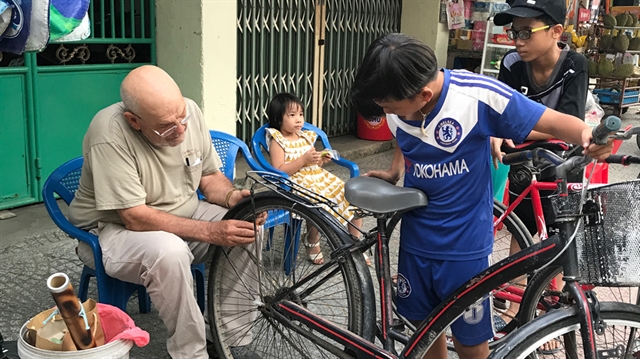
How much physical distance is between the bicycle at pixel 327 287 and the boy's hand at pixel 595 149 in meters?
0.28

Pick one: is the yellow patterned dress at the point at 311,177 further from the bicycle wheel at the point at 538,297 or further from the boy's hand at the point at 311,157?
the bicycle wheel at the point at 538,297

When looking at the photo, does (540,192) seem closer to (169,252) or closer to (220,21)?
(169,252)

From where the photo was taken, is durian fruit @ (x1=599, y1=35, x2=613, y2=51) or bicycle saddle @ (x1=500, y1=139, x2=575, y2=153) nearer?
bicycle saddle @ (x1=500, y1=139, x2=575, y2=153)

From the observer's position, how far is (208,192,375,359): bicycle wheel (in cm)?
250

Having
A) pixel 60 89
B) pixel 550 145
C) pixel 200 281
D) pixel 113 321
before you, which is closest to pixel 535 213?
pixel 550 145

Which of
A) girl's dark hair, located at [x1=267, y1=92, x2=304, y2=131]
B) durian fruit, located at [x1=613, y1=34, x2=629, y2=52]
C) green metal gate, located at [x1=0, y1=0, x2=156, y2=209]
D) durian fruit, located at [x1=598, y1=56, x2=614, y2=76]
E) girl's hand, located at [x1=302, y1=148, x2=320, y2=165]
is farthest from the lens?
durian fruit, located at [x1=598, y1=56, x2=614, y2=76]

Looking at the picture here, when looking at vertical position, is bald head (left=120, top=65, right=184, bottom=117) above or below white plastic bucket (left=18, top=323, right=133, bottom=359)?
above

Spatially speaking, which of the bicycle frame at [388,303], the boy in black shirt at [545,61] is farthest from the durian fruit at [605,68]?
the bicycle frame at [388,303]

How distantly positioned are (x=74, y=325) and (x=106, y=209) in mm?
651

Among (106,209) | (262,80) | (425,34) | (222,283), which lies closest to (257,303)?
(222,283)

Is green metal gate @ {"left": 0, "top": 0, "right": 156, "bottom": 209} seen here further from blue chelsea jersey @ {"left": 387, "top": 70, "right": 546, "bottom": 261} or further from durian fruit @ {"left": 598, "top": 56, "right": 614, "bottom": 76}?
durian fruit @ {"left": 598, "top": 56, "right": 614, "bottom": 76}

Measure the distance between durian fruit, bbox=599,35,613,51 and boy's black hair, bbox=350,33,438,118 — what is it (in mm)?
9167

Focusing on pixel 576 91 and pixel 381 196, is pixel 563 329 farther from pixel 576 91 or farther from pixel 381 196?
pixel 576 91

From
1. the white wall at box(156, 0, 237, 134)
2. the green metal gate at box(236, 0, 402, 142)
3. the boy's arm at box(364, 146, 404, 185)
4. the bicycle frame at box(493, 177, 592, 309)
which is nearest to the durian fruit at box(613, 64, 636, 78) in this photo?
the green metal gate at box(236, 0, 402, 142)
